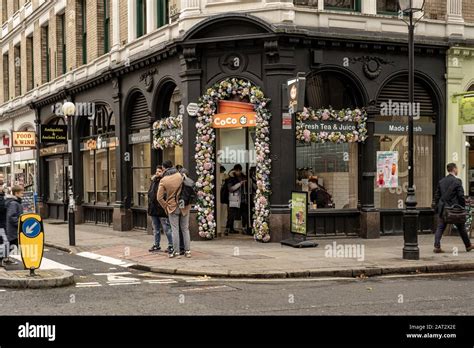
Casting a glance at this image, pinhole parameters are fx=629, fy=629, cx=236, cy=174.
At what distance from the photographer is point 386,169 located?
1772 centimetres

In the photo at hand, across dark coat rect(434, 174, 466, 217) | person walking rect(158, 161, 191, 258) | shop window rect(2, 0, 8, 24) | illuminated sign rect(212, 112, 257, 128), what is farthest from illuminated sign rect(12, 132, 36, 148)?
dark coat rect(434, 174, 466, 217)

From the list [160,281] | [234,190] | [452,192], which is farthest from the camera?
[234,190]

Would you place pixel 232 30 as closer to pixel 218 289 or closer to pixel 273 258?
pixel 273 258

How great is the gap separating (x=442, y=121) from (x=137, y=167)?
1002 centimetres

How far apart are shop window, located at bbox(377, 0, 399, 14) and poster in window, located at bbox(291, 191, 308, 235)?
20.7ft

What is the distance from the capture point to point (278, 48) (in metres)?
16.3

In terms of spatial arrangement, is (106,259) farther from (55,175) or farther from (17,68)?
(17,68)

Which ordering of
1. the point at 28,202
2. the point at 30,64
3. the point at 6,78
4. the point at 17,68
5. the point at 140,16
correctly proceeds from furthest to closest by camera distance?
the point at 6,78 < the point at 17,68 < the point at 30,64 < the point at 140,16 < the point at 28,202

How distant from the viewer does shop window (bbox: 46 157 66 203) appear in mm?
28219

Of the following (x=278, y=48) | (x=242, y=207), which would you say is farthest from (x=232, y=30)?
(x=242, y=207)

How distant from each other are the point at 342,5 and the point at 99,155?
37.6ft

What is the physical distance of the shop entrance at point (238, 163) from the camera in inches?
690

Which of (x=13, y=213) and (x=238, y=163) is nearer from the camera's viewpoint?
(x=13, y=213)

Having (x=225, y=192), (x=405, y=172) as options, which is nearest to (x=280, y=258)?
(x=225, y=192)
